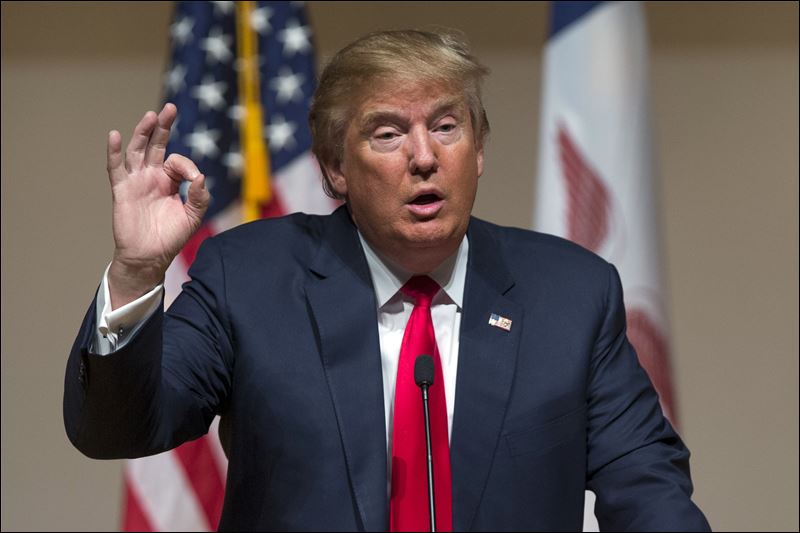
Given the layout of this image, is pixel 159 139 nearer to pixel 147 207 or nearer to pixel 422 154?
pixel 147 207

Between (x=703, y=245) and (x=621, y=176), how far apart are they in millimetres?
1604

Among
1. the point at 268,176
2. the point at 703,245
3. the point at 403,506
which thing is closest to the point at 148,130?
the point at 403,506

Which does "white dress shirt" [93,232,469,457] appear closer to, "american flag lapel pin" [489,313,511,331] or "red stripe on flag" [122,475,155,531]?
"american flag lapel pin" [489,313,511,331]

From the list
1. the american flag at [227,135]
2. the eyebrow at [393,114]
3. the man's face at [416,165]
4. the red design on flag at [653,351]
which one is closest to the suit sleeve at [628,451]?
the man's face at [416,165]

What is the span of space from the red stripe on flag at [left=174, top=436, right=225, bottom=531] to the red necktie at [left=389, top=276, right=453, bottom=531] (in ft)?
5.76

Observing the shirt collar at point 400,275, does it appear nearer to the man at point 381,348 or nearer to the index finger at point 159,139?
the man at point 381,348

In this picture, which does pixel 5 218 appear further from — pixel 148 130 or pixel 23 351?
pixel 148 130

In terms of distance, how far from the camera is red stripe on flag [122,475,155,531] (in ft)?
12.6

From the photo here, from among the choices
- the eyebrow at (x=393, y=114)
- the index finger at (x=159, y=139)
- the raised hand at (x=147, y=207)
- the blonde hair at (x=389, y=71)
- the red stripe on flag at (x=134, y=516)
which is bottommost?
the red stripe on flag at (x=134, y=516)

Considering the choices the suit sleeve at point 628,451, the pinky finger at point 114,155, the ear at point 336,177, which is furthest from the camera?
the ear at point 336,177

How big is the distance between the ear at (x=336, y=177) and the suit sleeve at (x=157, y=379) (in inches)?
12.9

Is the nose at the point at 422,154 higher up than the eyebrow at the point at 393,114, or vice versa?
the eyebrow at the point at 393,114

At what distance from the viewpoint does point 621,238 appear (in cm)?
368

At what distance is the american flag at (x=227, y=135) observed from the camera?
382 centimetres
